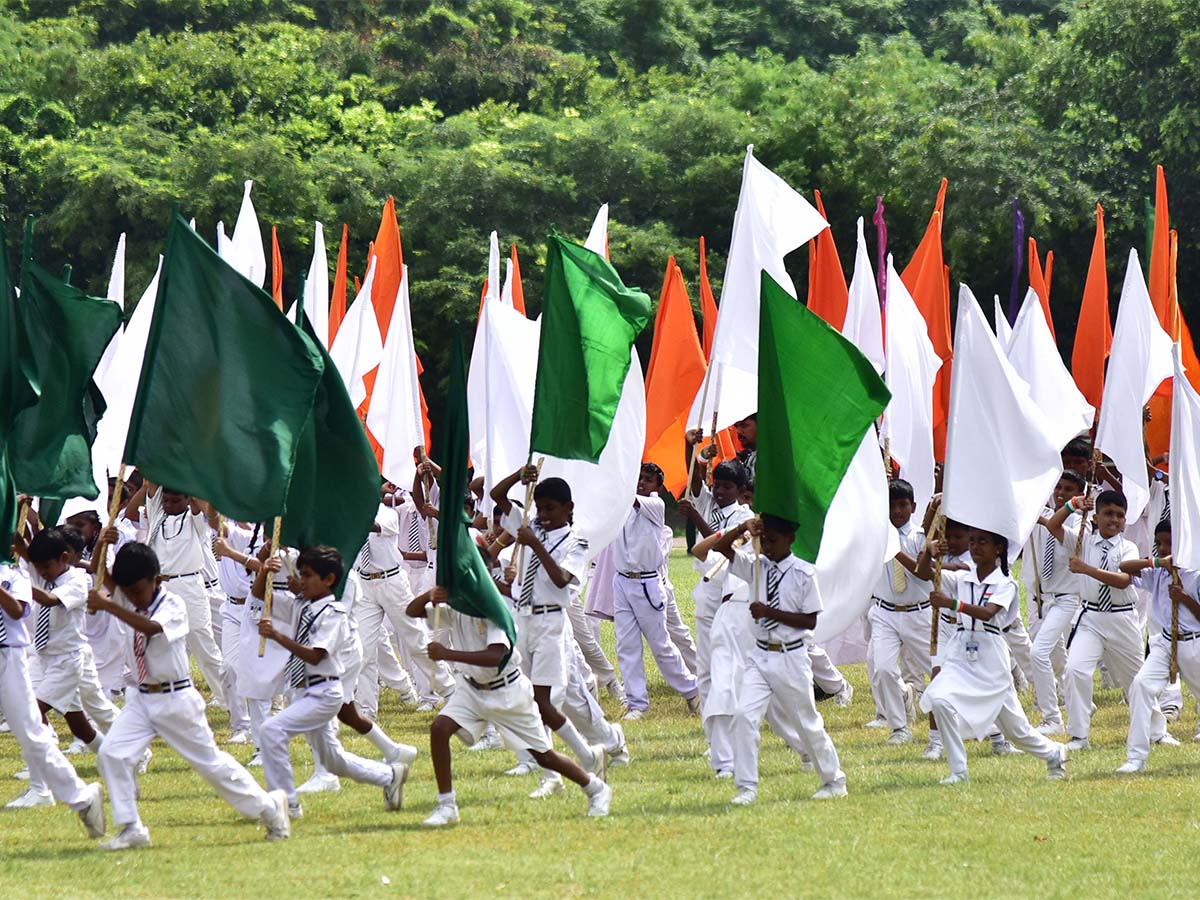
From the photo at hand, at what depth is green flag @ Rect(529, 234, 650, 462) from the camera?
11.0m

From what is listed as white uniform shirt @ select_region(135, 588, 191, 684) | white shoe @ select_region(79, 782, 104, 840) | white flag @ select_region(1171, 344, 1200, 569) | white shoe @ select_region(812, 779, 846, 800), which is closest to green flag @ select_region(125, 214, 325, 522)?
white uniform shirt @ select_region(135, 588, 191, 684)

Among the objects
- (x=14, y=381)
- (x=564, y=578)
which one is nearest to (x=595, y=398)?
(x=564, y=578)

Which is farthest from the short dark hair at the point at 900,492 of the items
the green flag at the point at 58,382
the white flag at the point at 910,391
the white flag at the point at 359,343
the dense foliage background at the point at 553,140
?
the dense foliage background at the point at 553,140

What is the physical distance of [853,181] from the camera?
31.1 m

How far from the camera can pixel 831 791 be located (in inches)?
402

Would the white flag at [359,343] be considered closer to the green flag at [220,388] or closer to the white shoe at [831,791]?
the green flag at [220,388]

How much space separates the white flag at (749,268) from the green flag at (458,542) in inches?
112

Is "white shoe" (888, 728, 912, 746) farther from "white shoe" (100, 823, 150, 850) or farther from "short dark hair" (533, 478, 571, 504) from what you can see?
"white shoe" (100, 823, 150, 850)

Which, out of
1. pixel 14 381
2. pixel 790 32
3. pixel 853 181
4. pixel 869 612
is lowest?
pixel 869 612

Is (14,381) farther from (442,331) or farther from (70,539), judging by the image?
(442,331)

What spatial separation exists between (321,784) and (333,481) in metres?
2.04

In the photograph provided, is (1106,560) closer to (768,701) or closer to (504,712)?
(768,701)

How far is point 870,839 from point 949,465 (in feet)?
8.03

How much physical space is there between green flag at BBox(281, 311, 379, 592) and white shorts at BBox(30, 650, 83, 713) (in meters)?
2.03
